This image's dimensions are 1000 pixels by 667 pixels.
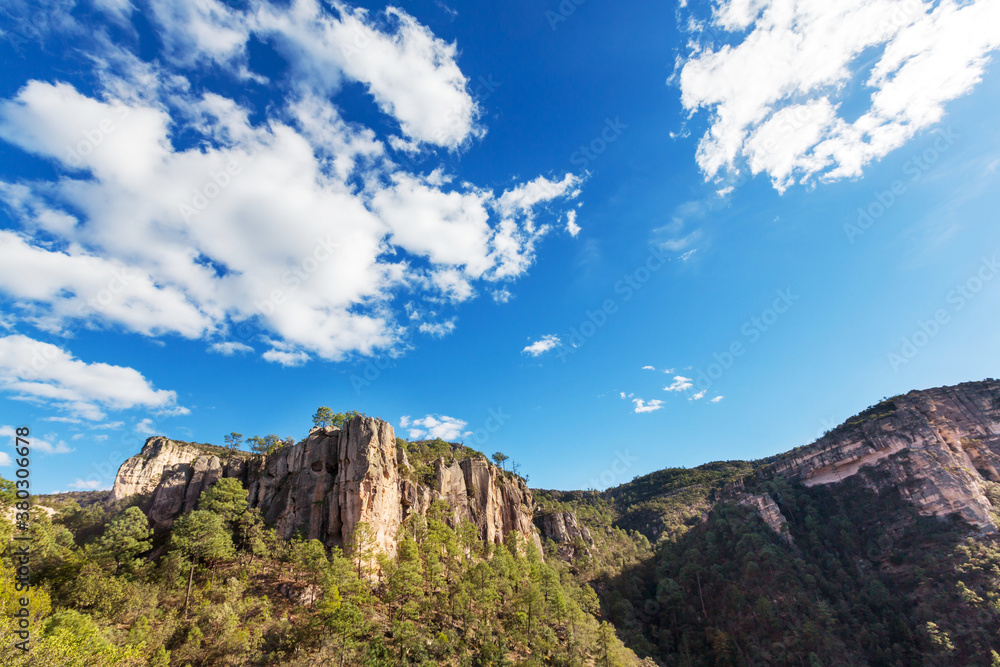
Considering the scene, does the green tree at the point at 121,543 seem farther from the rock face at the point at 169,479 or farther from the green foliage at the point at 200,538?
the rock face at the point at 169,479

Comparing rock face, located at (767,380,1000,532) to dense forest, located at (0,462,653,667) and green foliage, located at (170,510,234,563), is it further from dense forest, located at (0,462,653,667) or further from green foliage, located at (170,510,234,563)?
green foliage, located at (170,510,234,563)

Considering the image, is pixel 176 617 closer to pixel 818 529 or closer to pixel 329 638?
pixel 329 638

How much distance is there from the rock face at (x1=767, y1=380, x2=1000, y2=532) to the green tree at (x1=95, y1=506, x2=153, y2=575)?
148 meters

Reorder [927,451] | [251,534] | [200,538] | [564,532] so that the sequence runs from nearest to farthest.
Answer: [200,538] → [251,534] → [927,451] → [564,532]

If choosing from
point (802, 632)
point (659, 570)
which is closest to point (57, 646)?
point (802, 632)

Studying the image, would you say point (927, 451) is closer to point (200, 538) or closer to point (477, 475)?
point (477, 475)

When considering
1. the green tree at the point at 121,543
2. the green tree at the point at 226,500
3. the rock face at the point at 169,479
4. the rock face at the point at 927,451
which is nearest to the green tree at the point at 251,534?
the green tree at the point at 226,500

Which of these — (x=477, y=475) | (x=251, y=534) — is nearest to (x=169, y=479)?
(x=251, y=534)

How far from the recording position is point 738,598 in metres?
89.6

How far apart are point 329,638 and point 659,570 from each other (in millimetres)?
96641

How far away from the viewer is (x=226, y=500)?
53.2m

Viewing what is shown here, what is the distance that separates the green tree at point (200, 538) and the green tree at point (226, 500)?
3.93m

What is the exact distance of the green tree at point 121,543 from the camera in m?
41.8

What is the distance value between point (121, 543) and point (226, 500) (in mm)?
11163
